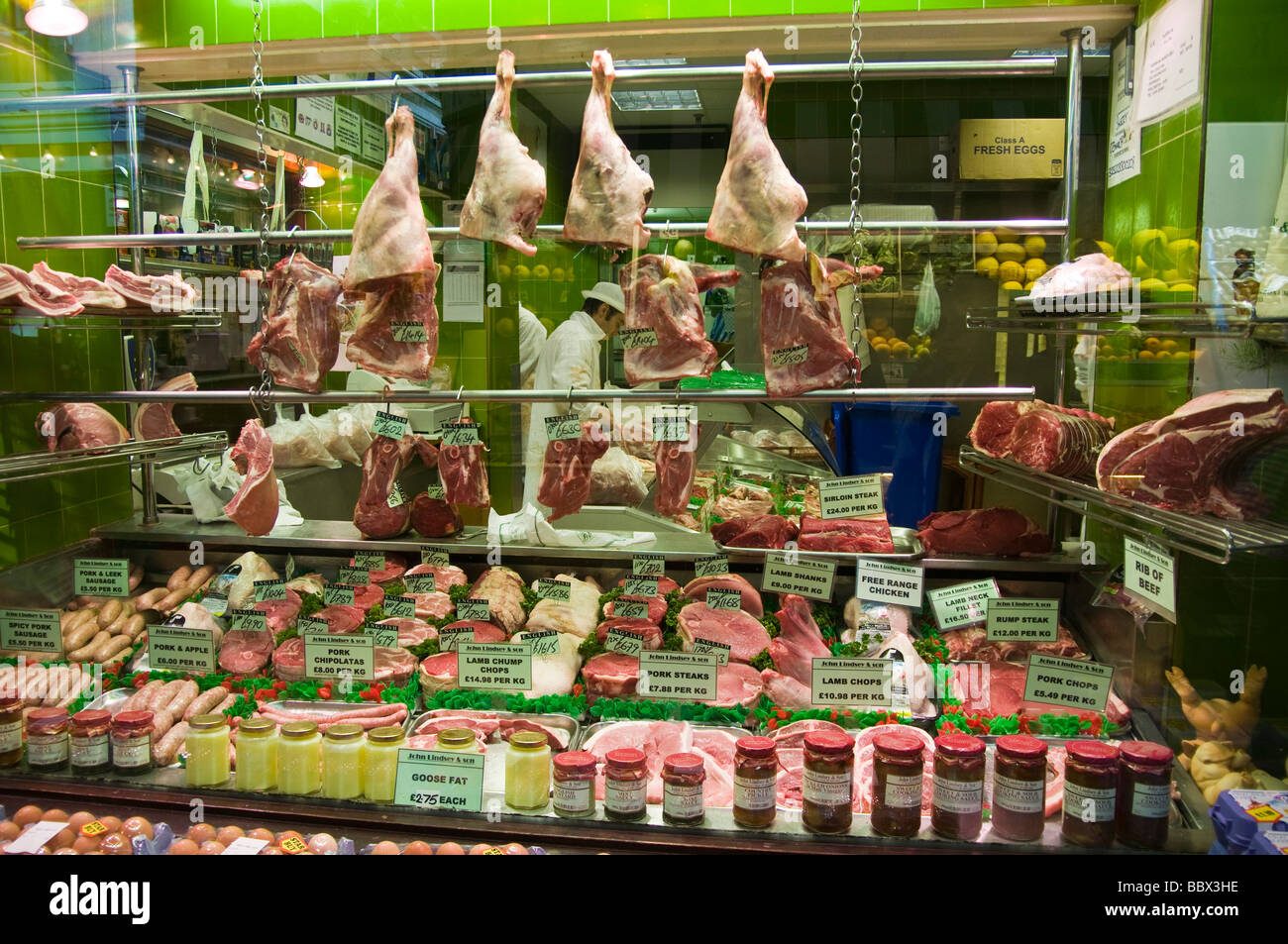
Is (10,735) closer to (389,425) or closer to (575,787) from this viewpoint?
(389,425)

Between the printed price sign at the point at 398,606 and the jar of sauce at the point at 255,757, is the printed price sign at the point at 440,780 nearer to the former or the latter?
the jar of sauce at the point at 255,757

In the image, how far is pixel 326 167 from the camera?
190 inches

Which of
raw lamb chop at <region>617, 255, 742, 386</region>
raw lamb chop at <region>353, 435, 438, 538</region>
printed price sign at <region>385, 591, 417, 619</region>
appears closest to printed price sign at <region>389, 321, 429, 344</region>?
raw lamb chop at <region>617, 255, 742, 386</region>

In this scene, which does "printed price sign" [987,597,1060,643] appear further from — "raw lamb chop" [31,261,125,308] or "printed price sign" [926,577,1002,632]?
"raw lamb chop" [31,261,125,308]

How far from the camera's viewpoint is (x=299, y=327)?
10.8 ft

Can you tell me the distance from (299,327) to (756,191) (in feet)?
5.50

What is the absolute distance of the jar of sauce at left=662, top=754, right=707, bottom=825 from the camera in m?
2.46

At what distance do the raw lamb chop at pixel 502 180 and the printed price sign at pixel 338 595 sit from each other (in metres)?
1.53

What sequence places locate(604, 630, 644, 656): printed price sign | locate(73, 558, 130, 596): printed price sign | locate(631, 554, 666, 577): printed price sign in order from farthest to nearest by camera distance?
1. locate(631, 554, 666, 577): printed price sign
2. locate(73, 558, 130, 596): printed price sign
3. locate(604, 630, 644, 656): printed price sign

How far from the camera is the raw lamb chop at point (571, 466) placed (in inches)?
135

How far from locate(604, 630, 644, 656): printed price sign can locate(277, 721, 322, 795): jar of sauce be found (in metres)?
1.04

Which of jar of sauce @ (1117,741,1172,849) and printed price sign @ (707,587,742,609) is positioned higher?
printed price sign @ (707,587,742,609)

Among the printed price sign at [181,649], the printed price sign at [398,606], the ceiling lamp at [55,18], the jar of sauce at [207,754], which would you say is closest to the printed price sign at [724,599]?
the printed price sign at [398,606]
